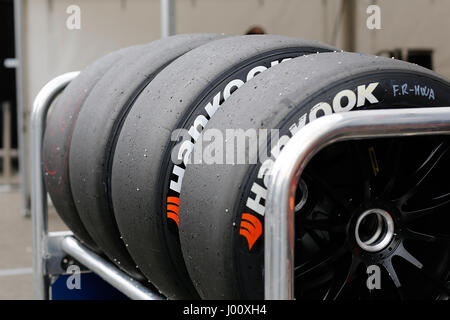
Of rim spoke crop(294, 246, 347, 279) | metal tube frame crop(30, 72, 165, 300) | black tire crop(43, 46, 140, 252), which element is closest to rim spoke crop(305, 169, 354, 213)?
rim spoke crop(294, 246, 347, 279)

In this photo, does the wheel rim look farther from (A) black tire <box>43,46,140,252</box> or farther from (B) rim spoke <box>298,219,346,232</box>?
(A) black tire <box>43,46,140,252</box>

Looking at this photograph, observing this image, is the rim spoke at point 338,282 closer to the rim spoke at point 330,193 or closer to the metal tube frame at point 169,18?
the rim spoke at point 330,193

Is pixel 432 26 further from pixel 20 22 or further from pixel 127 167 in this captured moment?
pixel 20 22

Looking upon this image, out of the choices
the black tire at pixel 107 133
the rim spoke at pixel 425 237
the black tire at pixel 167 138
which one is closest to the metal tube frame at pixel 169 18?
the black tire at pixel 107 133

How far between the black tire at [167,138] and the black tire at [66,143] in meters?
0.72

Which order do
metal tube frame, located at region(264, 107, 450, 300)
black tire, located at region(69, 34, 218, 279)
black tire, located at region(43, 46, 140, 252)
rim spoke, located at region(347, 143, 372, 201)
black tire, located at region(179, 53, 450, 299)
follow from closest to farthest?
1. metal tube frame, located at region(264, 107, 450, 300)
2. black tire, located at region(179, 53, 450, 299)
3. rim spoke, located at region(347, 143, 372, 201)
4. black tire, located at region(69, 34, 218, 279)
5. black tire, located at region(43, 46, 140, 252)

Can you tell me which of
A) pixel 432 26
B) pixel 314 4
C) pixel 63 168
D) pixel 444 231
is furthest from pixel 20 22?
pixel 444 231

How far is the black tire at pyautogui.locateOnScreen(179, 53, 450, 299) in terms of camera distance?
4.26 ft

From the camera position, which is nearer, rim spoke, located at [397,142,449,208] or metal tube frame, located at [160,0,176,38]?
rim spoke, located at [397,142,449,208]

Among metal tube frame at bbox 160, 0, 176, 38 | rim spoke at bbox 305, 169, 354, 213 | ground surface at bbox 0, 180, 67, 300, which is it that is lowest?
ground surface at bbox 0, 180, 67, 300

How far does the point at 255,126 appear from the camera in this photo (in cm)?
132

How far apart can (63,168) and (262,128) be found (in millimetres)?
1375

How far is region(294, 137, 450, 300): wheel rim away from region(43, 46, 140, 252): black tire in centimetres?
126

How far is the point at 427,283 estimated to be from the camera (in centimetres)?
157
